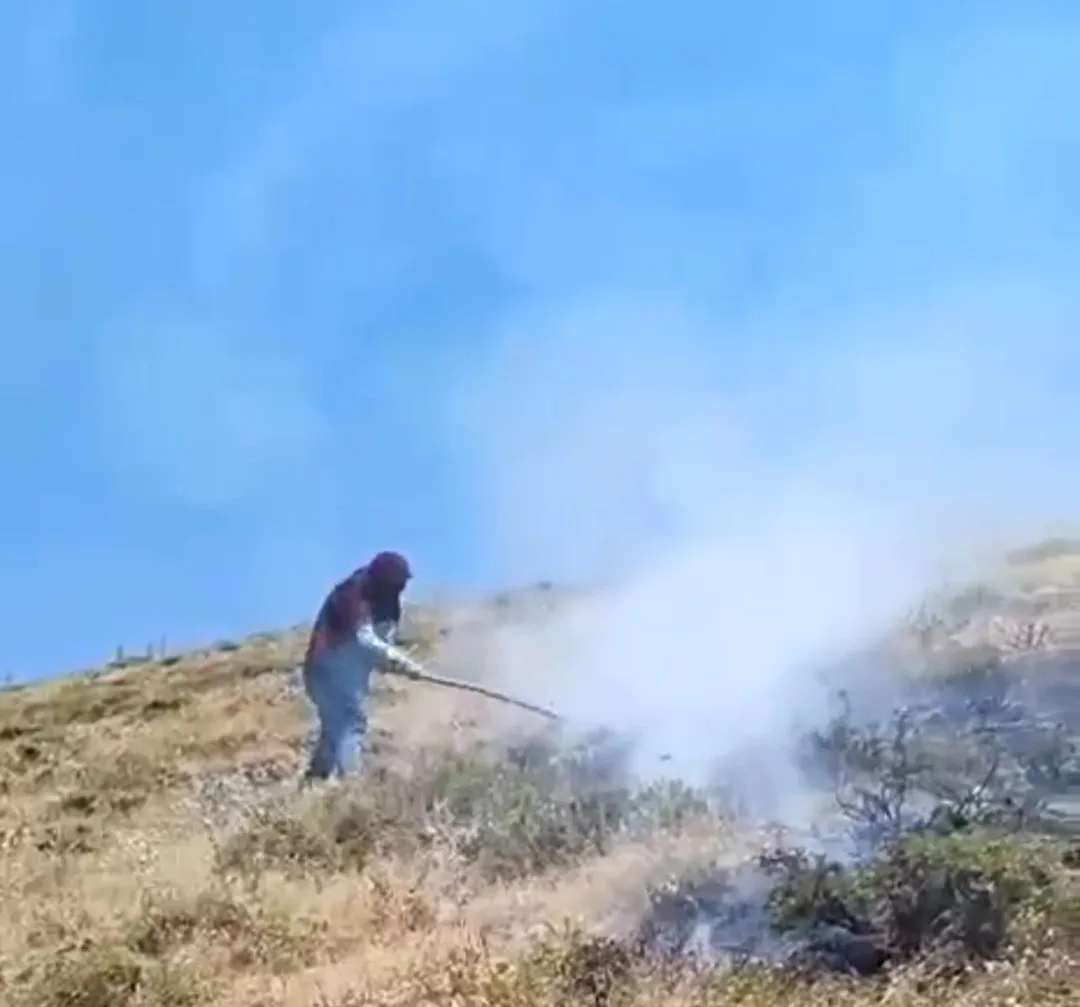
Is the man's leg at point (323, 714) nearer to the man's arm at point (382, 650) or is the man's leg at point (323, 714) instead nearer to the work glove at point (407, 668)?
the man's arm at point (382, 650)

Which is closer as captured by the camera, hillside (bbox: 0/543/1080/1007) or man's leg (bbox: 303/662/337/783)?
hillside (bbox: 0/543/1080/1007)

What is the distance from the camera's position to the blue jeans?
13805mm

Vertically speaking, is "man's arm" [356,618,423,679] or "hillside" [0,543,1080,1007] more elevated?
"man's arm" [356,618,423,679]

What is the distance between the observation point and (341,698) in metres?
13.8

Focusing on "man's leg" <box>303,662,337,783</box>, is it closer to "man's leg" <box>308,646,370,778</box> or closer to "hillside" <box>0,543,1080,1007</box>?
"man's leg" <box>308,646,370,778</box>

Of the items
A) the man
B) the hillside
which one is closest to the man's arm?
the man

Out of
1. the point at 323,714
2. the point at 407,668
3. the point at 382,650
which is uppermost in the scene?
the point at 382,650

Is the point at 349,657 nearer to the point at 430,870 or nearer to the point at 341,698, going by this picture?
the point at 341,698

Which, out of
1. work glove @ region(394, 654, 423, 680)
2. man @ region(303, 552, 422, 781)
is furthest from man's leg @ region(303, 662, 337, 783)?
work glove @ region(394, 654, 423, 680)

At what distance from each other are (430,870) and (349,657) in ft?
12.7

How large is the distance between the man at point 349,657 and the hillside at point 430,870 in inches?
15.4

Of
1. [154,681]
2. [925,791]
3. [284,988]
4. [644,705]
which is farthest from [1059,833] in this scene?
[154,681]

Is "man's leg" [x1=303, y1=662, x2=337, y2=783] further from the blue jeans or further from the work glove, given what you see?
the work glove

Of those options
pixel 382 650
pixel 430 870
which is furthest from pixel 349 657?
pixel 430 870
